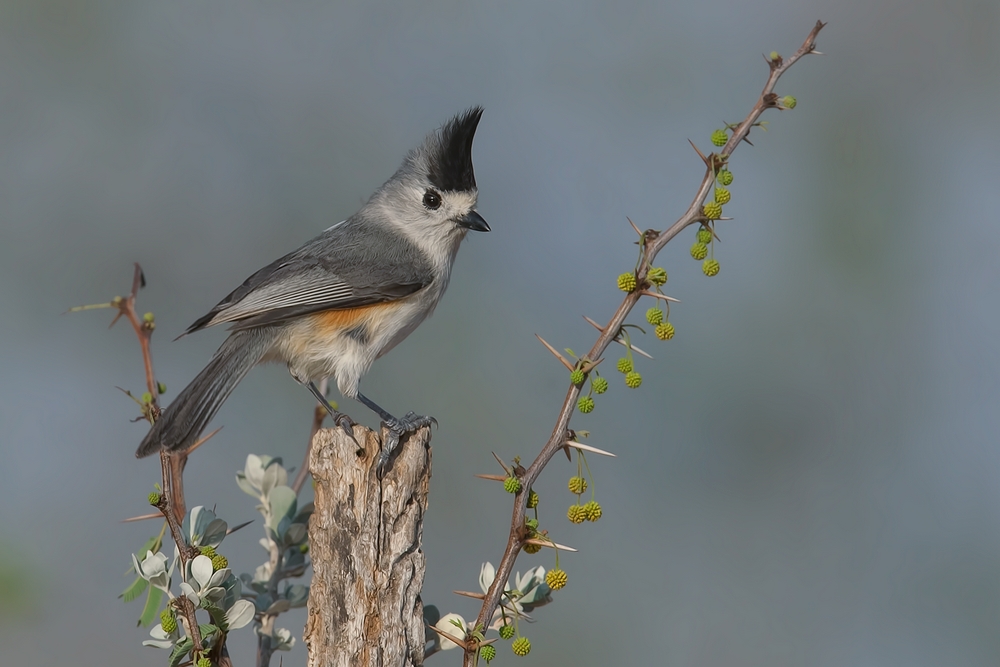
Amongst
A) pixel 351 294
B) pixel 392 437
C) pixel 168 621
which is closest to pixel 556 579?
pixel 392 437

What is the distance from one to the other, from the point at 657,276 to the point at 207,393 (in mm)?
1605

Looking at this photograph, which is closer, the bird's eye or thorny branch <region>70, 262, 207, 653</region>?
thorny branch <region>70, 262, 207, 653</region>

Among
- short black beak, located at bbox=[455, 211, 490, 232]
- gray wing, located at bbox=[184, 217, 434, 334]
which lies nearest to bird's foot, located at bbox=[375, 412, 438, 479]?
gray wing, located at bbox=[184, 217, 434, 334]

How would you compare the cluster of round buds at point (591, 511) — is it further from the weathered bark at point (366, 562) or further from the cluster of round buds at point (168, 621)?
the cluster of round buds at point (168, 621)

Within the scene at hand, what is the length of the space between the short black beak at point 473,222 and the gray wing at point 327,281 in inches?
8.7

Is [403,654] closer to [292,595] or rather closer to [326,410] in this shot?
[292,595]

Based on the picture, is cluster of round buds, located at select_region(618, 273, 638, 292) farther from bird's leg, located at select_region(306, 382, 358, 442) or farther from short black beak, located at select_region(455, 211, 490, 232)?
short black beak, located at select_region(455, 211, 490, 232)

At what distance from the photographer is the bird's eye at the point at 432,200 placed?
350 cm

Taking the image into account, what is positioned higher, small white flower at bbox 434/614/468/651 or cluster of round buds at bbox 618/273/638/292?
cluster of round buds at bbox 618/273/638/292

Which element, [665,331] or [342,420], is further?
[342,420]

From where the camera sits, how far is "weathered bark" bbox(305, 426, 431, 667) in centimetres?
164

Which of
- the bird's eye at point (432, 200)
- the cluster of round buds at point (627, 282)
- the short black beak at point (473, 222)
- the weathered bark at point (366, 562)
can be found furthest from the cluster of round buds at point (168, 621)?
the bird's eye at point (432, 200)

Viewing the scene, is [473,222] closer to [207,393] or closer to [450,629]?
[207,393]

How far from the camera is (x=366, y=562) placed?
5.54 ft
